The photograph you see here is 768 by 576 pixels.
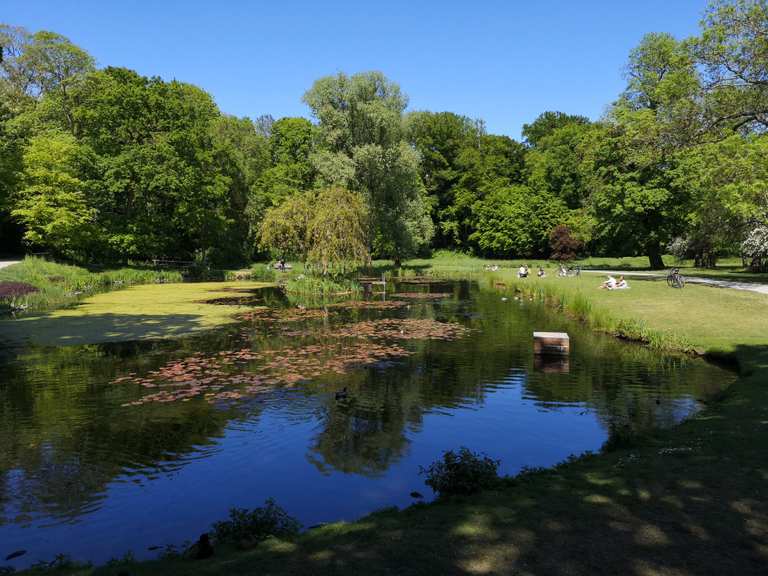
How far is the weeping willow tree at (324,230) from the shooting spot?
3925cm

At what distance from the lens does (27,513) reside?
302 inches

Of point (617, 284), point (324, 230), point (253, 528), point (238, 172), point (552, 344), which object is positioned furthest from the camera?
point (238, 172)

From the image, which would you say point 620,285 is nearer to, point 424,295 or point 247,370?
point 424,295

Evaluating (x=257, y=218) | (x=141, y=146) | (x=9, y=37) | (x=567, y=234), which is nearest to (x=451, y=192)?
(x=567, y=234)

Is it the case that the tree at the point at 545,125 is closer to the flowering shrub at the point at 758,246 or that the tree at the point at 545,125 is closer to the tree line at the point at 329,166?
the tree line at the point at 329,166

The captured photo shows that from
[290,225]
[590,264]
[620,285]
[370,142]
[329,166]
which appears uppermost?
[370,142]

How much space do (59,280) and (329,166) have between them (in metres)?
26.2

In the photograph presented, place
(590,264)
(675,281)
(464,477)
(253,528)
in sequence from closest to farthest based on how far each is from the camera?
(253,528) < (464,477) < (675,281) < (590,264)

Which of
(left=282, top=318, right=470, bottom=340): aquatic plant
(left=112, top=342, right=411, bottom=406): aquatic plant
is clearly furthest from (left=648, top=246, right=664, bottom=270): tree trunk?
(left=112, top=342, right=411, bottom=406): aquatic plant

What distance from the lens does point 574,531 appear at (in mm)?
5789

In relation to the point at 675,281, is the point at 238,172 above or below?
above

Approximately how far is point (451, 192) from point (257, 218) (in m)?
34.3

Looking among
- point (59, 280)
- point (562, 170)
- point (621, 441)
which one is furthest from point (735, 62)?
point (562, 170)

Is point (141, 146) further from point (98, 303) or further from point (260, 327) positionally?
point (260, 327)
